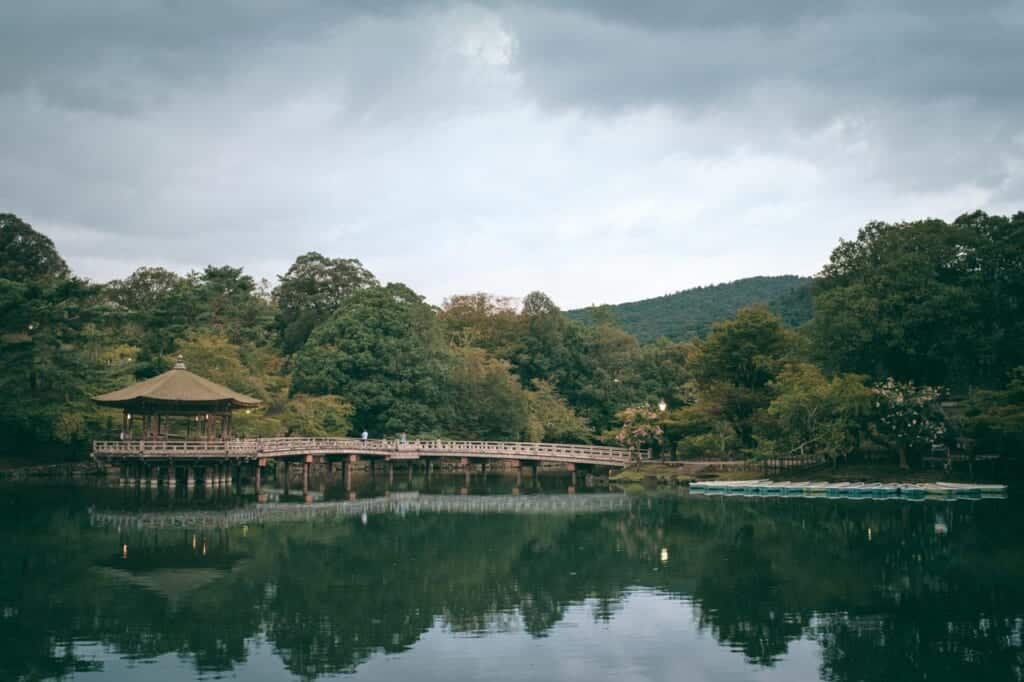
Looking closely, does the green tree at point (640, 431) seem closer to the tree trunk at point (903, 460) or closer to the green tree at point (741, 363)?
the green tree at point (741, 363)

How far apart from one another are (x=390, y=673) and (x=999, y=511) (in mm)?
30681

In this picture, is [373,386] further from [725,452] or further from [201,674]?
[201,674]

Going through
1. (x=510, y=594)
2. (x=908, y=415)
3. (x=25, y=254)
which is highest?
(x=25, y=254)

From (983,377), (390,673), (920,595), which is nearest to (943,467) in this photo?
(983,377)

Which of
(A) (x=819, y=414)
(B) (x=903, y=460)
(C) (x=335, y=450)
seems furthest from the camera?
(C) (x=335, y=450)

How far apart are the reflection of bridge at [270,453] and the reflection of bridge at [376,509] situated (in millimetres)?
5492

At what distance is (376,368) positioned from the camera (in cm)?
6575

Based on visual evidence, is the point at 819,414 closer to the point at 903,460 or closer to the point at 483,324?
the point at 903,460

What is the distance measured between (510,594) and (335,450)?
2957cm

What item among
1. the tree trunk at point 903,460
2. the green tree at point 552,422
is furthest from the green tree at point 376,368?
the tree trunk at point 903,460

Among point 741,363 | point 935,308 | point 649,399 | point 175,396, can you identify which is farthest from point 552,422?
point 175,396

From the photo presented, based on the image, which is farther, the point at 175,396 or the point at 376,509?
the point at 175,396

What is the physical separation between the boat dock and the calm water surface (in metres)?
4.53

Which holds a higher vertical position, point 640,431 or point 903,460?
point 640,431
